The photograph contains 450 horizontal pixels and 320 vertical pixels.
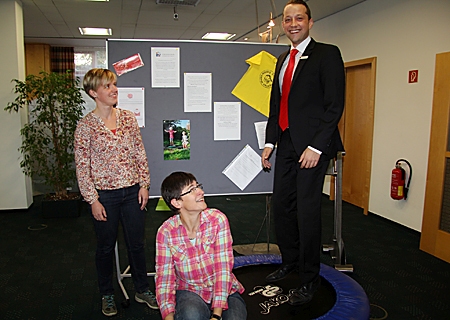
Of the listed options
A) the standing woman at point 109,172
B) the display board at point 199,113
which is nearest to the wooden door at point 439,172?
the display board at point 199,113

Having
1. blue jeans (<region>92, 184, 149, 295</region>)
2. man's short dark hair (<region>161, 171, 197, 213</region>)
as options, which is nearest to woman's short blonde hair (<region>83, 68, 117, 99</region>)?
blue jeans (<region>92, 184, 149, 295</region>)

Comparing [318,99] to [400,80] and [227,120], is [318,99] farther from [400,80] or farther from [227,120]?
[400,80]

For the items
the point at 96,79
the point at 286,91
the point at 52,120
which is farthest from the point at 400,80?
the point at 52,120

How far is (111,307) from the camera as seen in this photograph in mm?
2449

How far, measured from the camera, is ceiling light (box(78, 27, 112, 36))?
7.27 meters

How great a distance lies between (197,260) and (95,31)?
7014mm

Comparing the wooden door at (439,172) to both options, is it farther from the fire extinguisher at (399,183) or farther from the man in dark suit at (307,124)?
the man in dark suit at (307,124)

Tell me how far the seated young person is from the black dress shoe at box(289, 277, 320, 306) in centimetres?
48

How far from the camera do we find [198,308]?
157 centimetres

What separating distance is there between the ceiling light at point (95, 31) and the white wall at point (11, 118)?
222 cm

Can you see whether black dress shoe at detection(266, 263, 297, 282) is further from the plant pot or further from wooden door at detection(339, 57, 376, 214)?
the plant pot

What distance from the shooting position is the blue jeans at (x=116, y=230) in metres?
2.29

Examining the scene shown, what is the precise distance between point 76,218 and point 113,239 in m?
2.71

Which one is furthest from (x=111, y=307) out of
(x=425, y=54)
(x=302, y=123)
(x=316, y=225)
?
(x=425, y=54)
